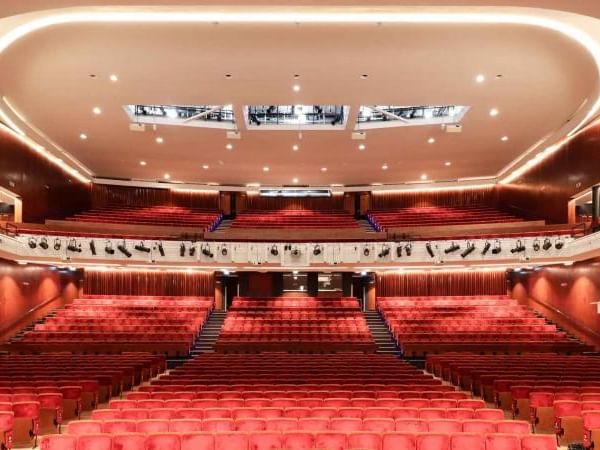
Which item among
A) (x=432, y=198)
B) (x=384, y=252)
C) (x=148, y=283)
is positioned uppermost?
(x=432, y=198)

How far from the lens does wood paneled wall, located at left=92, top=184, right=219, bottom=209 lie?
19625 millimetres

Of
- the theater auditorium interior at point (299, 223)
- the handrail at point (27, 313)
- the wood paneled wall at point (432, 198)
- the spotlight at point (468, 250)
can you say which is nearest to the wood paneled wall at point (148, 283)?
the theater auditorium interior at point (299, 223)

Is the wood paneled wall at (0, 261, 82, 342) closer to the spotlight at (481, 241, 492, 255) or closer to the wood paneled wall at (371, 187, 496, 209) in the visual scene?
the wood paneled wall at (371, 187, 496, 209)

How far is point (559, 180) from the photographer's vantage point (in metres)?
14.7

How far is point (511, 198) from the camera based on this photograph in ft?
60.3

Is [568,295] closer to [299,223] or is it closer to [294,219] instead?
[299,223]

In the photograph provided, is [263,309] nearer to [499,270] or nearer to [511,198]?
[499,270]

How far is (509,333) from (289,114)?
24.4 feet

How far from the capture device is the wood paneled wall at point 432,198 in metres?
19.9

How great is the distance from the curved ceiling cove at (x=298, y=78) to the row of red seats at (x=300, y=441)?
568 centimetres

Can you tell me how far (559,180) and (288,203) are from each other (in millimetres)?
9771

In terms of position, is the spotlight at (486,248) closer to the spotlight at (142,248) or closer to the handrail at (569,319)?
the handrail at (569,319)

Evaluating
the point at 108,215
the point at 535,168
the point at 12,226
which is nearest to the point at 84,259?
the point at 12,226

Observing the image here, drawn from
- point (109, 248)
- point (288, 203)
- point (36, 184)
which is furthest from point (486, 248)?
point (36, 184)
